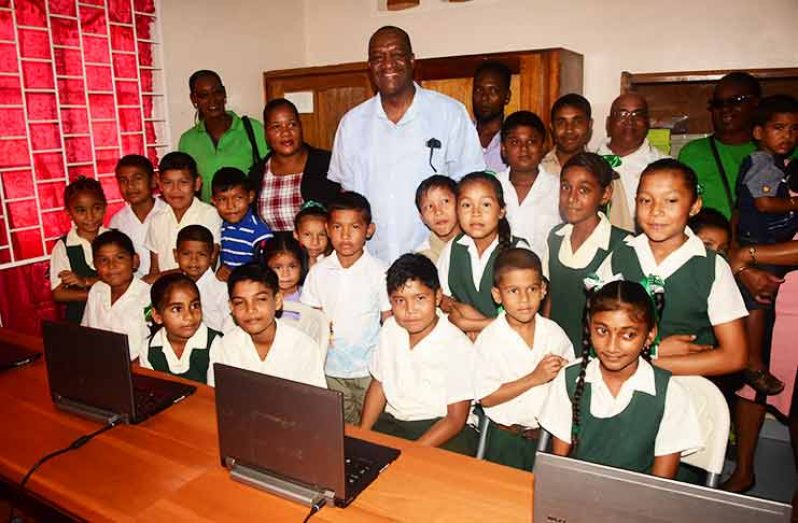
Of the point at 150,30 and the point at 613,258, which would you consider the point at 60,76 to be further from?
the point at 613,258

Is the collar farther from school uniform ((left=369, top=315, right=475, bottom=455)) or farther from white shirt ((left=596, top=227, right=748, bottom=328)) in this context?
school uniform ((left=369, top=315, right=475, bottom=455))

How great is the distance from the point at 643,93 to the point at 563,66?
2.12 feet

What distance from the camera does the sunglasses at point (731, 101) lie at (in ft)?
8.98

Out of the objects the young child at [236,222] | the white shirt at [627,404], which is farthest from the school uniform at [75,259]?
the white shirt at [627,404]

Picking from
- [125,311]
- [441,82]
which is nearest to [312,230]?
[125,311]

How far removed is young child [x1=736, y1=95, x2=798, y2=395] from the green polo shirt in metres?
2.47

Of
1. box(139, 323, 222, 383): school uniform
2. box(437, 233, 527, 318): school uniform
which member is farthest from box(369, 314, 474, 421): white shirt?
box(139, 323, 222, 383): school uniform

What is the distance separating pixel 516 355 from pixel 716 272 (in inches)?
24.0

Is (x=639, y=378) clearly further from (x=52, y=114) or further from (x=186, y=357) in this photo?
(x=52, y=114)

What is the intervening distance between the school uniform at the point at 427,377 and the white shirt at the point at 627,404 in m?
0.32

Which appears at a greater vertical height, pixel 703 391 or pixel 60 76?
pixel 60 76

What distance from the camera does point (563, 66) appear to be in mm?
3615

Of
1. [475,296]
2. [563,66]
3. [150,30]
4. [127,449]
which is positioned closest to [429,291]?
[475,296]

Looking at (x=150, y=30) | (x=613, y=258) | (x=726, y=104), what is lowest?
(x=613, y=258)
